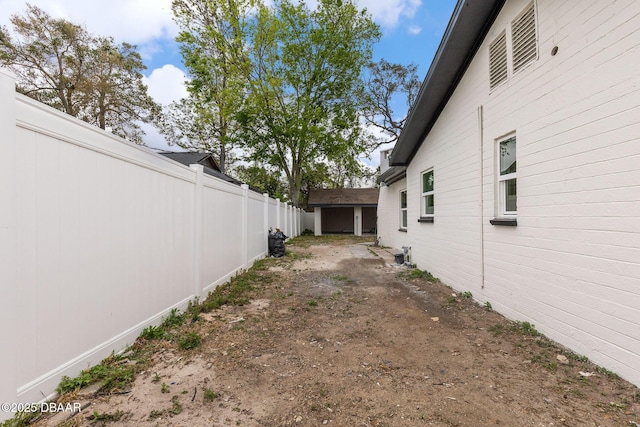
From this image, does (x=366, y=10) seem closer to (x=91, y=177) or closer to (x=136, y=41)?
(x=136, y=41)

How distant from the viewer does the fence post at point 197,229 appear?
14.6 ft

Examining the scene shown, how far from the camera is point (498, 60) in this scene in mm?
4324

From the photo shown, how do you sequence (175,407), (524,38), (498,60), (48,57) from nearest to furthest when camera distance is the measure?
(175,407)
(524,38)
(498,60)
(48,57)

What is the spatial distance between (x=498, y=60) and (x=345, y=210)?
2209 centimetres

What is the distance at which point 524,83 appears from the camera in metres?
3.69

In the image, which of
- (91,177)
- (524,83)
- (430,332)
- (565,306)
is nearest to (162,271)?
(91,177)

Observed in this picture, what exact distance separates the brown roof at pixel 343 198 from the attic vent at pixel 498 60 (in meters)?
18.1

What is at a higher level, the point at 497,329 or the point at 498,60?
the point at 498,60

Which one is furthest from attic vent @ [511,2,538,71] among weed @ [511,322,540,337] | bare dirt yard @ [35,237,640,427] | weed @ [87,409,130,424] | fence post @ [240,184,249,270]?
fence post @ [240,184,249,270]

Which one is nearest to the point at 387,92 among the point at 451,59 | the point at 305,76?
the point at 305,76

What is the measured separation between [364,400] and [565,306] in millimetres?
2363

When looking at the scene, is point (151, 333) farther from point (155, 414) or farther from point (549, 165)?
point (549, 165)

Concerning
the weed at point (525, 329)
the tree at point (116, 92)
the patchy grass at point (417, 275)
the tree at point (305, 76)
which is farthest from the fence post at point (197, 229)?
the tree at point (116, 92)

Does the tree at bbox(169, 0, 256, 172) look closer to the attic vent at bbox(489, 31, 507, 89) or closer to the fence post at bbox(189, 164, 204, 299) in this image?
the fence post at bbox(189, 164, 204, 299)
